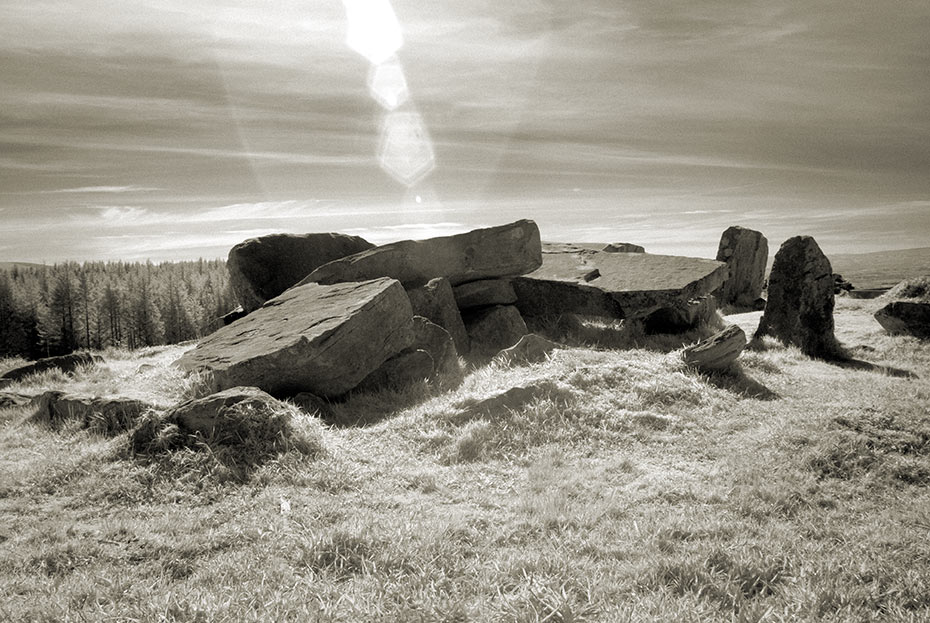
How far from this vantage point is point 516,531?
16.0 feet

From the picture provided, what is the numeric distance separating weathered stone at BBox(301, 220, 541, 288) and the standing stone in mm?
5517

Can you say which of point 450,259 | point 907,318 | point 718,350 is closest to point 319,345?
point 450,259

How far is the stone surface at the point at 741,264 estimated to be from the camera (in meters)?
22.3

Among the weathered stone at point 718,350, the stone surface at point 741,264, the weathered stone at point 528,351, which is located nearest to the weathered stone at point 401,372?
the weathered stone at point 528,351

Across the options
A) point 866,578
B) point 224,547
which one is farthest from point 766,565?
point 224,547

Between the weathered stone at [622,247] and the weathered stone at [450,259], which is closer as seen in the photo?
the weathered stone at [450,259]

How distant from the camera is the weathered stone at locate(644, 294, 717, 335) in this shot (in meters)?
13.2

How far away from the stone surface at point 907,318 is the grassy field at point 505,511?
6595 mm

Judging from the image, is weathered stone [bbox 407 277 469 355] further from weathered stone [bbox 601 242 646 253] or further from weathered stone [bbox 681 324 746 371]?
weathered stone [bbox 601 242 646 253]

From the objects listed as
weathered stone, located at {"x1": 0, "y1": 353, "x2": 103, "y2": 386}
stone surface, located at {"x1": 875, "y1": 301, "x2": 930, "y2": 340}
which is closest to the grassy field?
weathered stone, located at {"x1": 0, "y1": 353, "x2": 103, "y2": 386}

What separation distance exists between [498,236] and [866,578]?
890 centimetres

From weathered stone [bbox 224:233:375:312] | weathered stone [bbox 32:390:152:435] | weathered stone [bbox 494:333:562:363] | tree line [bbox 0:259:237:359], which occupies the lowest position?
tree line [bbox 0:259:237:359]

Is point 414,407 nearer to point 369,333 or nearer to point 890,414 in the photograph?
point 369,333

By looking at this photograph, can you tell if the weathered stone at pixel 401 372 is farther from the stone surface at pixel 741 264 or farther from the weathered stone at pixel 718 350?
the stone surface at pixel 741 264
